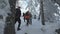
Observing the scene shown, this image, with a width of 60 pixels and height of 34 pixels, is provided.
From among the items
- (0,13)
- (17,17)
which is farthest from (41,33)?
(0,13)

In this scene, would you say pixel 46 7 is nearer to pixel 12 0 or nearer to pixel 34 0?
pixel 34 0

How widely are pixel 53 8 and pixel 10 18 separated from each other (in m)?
21.3

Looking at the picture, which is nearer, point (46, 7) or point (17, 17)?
point (17, 17)

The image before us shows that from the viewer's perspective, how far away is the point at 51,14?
32.4m

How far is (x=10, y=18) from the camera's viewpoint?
11.5 m

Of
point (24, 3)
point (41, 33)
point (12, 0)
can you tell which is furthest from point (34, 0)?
point (12, 0)

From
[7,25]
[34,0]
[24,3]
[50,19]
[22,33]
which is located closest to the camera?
[7,25]

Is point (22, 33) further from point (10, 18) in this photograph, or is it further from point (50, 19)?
point (50, 19)

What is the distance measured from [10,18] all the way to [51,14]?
69.6 feet

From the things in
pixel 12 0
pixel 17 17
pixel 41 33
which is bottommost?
pixel 41 33

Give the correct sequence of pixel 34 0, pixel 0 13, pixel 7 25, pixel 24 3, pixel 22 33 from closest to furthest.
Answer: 1. pixel 7 25
2. pixel 22 33
3. pixel 0 13
4. pixel 34 0
5. pixel 24 3

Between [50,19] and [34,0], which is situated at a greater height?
[34,0]

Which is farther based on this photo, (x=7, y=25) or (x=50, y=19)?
(x=50, y=19)

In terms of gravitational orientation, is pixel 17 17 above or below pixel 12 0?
below
